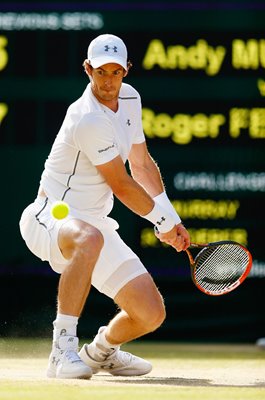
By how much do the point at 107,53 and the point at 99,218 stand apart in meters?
0.81

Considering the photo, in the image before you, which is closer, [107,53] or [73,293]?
[73,293]

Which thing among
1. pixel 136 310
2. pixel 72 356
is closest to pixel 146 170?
pixel 136 310

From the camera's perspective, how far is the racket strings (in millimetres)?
6398

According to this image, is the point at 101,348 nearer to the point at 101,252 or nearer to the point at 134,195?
the point at 101,252

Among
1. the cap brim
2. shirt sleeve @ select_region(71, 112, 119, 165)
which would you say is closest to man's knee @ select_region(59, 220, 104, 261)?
shirt sleeve @ select_region(71, 112, 119, 165)

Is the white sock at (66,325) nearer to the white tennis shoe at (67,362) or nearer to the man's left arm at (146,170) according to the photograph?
the white tennis shoe at (67,362)

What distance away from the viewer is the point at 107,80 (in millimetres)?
6098

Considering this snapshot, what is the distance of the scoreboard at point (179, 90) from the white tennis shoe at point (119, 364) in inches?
97.6

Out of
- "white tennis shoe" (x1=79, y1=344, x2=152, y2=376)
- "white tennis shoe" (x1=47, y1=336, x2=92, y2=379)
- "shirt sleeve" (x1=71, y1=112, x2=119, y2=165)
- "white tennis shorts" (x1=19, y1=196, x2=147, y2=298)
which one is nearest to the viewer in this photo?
"white tennis shoe" (x1=47, y1=336, x2=92, y2=379)

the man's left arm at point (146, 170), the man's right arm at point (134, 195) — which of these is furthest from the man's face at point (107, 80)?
the man's left arm at point (146, 170)

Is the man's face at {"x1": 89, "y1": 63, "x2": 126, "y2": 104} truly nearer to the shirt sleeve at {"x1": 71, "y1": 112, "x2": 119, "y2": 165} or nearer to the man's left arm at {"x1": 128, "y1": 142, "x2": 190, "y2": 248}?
the shirt sleeve at {"x1": 71, "y1": 112, "x2": 119, "y2": 165}

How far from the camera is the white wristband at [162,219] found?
19.9 ft

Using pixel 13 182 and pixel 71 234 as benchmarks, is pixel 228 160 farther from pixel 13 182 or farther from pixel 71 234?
pixel 71 234

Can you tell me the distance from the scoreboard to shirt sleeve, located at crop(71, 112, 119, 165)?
282cm
